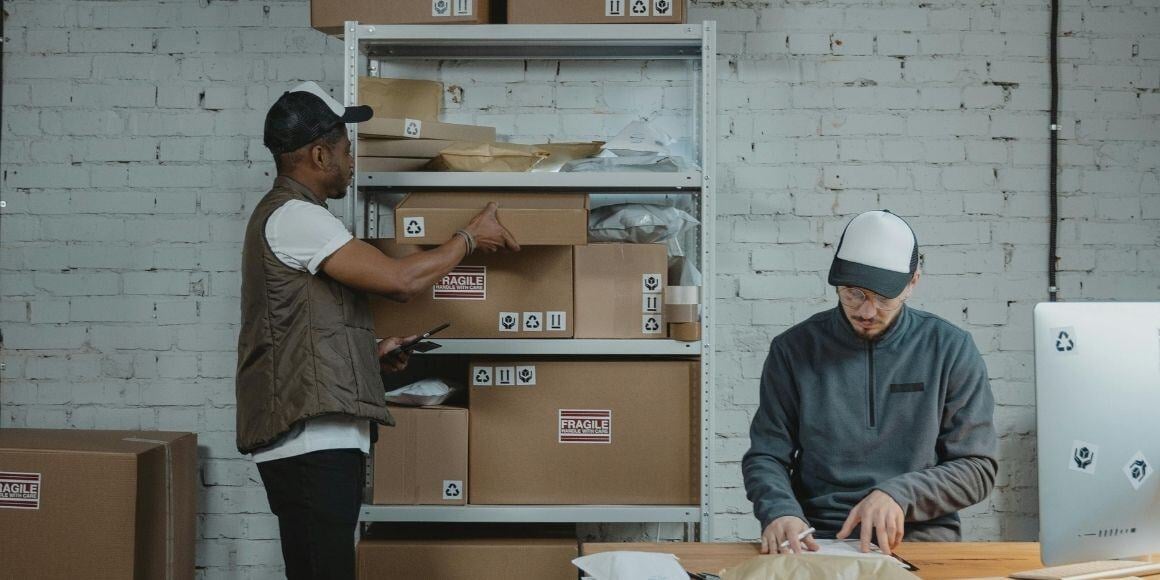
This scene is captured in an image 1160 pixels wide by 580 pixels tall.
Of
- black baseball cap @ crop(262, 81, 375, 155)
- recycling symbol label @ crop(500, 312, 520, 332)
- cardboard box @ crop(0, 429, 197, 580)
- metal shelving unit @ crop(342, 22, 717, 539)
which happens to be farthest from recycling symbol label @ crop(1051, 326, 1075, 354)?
cardboard box @ crop(0, 429, 197, 580)

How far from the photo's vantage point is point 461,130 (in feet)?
8.32

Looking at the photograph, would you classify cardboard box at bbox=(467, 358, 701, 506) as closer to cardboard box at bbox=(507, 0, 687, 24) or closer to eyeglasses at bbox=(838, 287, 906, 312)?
eyeglasses at bbox=(838, 287, 906, 312)

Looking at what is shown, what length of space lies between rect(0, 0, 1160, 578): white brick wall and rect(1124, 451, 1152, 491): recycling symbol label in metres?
1.60

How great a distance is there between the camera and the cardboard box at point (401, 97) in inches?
104

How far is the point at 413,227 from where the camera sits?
2.26 metres

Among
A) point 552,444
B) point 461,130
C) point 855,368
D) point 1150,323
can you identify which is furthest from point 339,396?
point 1150,323

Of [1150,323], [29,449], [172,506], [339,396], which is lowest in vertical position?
[172,506]

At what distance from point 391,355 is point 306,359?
328 millimetres

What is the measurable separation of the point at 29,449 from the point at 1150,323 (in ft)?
8.06

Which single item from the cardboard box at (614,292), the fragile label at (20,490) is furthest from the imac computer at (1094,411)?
the fragile label at (20,490)

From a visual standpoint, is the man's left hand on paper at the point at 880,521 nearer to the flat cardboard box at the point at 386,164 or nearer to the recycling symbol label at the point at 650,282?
A: the recycling symbol label at the point at 650,282

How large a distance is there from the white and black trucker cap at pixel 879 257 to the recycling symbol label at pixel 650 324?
0.71 meters

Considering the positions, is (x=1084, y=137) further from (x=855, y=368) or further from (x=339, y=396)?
(x=339, y=396)

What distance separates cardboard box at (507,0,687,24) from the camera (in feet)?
7.98
